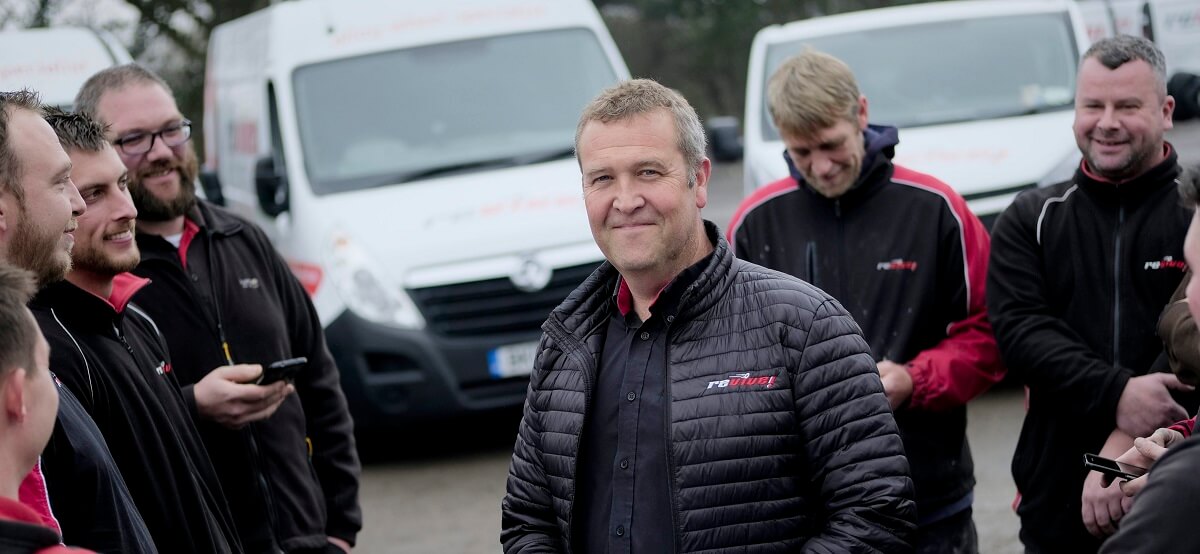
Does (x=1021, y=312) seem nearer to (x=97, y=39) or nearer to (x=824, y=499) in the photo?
(x=824, y=499)

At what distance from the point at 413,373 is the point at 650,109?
194 inches

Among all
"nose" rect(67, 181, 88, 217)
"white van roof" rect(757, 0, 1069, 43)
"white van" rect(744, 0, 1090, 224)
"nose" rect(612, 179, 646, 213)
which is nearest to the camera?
"nose" rect(612, 179, 646, 213)

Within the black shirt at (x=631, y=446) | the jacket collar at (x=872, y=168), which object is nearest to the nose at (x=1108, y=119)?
the jacket collar at (x=872, y=168)

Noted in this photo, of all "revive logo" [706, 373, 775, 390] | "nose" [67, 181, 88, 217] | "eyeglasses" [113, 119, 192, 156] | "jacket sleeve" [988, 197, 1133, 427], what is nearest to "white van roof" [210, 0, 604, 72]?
"eyeglasses" [113, 119, 192, 156]

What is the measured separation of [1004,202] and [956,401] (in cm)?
407

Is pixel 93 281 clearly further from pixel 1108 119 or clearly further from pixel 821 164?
pixel 1108 119

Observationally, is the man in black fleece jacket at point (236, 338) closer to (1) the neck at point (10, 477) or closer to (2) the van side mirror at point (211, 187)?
(1) the neck at point (10, 477)

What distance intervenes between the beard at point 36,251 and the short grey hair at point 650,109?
1.12 meters

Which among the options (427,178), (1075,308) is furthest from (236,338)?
(427,178)

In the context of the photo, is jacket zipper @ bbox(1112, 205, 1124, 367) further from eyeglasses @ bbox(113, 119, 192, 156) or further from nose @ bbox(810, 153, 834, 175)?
eyeglasses @ bbox(113, 119, 192, 156)

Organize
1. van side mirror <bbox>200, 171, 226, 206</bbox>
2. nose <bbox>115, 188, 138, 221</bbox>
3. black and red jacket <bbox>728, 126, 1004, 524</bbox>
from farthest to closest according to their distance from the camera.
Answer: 1. van side mirror <bbox>200, 171, 226, 206</bbox>
2. black and red jacket <bbox>728, 126, 1004, 524</bbox>
3. nose <bbox>115, 188, 138, 221</bbox>

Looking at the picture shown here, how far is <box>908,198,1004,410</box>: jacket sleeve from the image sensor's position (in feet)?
12.6

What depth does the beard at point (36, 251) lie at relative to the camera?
2.87 meters

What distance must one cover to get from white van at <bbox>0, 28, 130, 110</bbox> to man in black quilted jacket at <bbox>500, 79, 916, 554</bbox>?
669 centimetres
